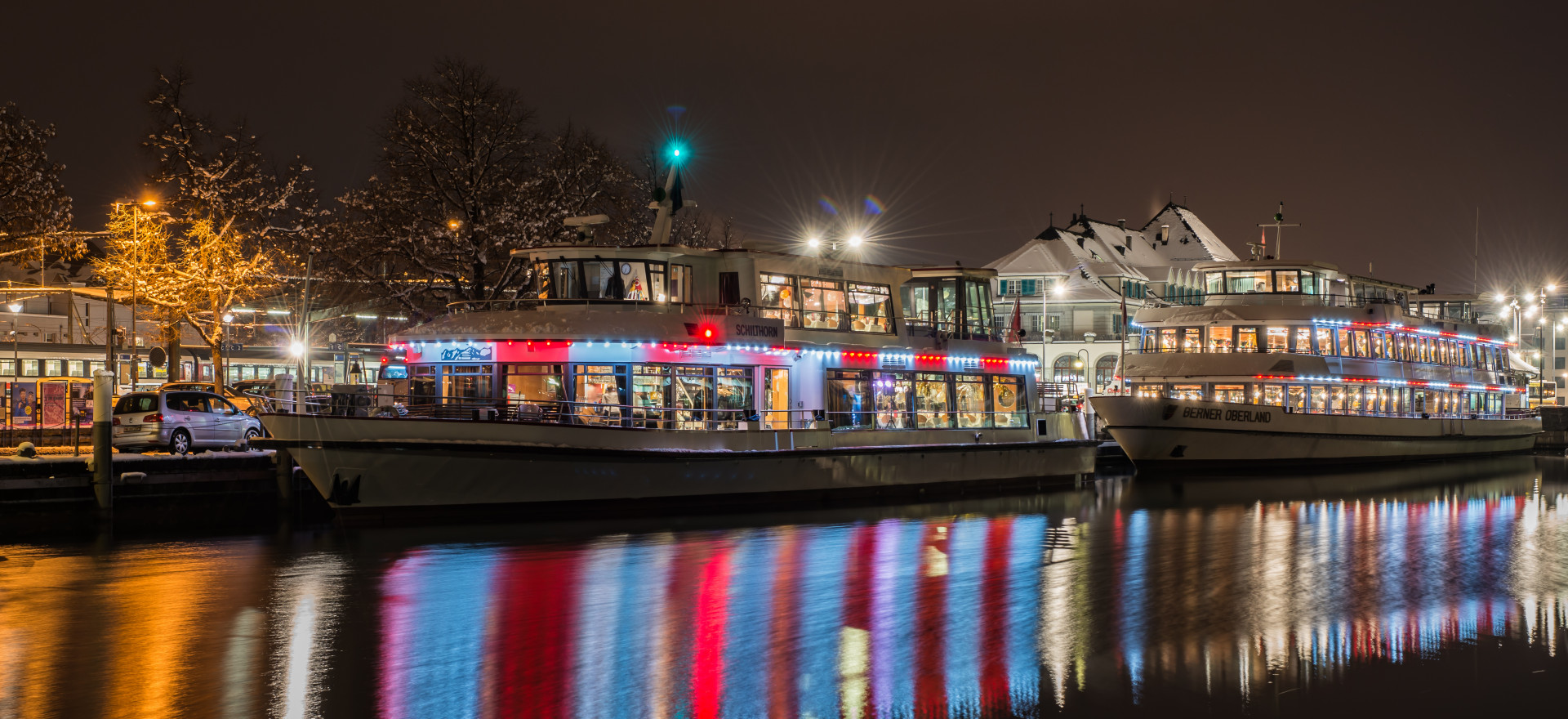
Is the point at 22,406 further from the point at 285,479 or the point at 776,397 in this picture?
the point at 776,397

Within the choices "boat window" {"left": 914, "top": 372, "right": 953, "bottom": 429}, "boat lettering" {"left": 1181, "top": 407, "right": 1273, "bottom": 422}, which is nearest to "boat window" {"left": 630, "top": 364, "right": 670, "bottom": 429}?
"boat window" {"left": 914, "top": 372, "right": 953, "bottom": 429}

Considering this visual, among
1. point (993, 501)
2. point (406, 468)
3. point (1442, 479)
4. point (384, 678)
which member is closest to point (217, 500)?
point (406, 468)

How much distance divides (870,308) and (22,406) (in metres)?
24.0

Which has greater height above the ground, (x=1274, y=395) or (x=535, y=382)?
(x=535, y=382)

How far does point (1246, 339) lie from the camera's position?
3938cm

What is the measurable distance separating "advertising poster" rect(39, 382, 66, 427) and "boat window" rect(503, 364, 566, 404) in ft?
59.6

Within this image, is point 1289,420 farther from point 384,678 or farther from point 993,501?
point 384,678

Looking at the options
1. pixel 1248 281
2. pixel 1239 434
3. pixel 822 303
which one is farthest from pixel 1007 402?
pixel 1248 281

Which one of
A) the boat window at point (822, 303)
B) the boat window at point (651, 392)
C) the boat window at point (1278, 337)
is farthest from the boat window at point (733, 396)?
the boat window at point (1278, 337)

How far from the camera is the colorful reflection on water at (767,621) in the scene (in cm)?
1043

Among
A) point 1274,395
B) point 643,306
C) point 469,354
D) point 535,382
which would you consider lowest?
point 1274,395

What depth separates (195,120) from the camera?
40.8 m

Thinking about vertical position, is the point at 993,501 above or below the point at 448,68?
below

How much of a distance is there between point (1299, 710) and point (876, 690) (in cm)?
349
